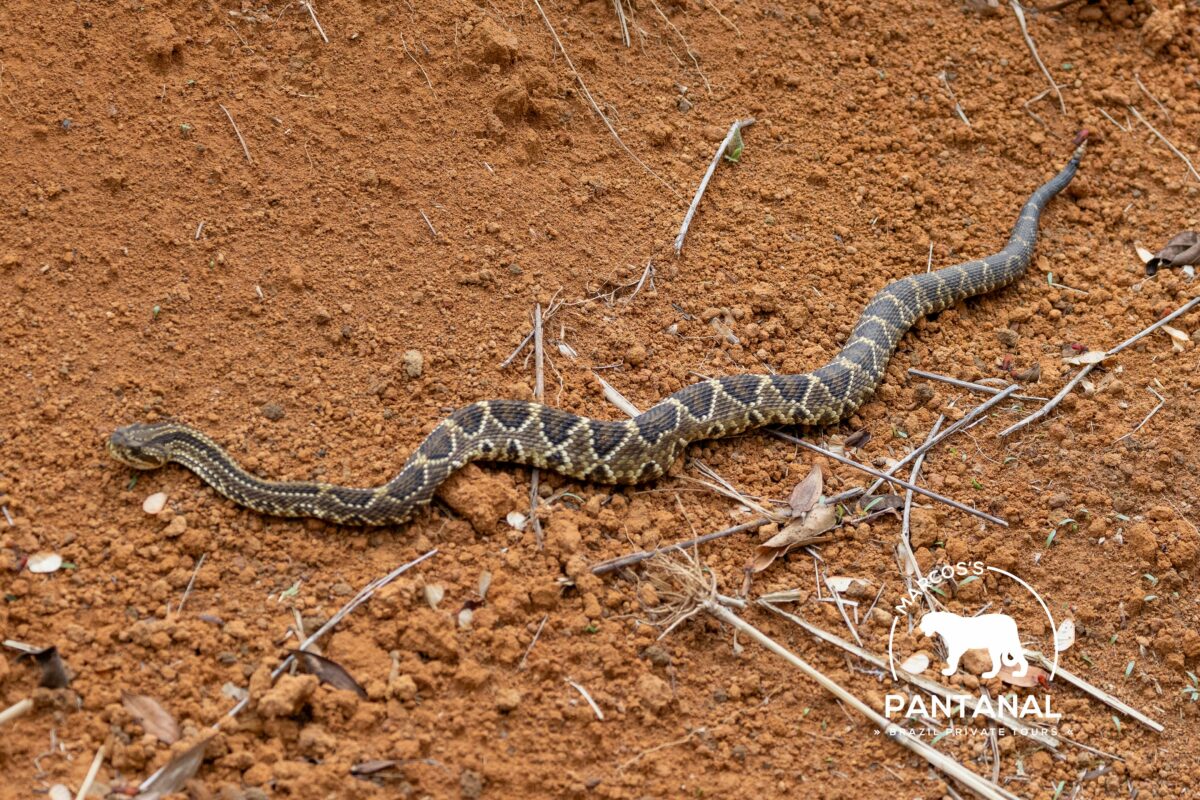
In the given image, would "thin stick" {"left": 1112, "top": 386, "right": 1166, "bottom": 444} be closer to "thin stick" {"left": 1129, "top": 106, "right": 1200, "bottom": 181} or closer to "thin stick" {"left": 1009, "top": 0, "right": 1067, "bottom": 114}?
"thin stick" {"left": 1129, "top": 106, "right": 1200, "bottom": 181}

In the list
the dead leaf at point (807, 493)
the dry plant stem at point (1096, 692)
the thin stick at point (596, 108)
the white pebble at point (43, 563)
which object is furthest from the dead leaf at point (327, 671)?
the thin stick at point (596, 108)

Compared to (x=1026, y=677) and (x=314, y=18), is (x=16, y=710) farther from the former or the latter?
(x=1026, y=677)

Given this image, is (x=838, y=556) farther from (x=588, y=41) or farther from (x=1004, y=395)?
(x=588, y=41)

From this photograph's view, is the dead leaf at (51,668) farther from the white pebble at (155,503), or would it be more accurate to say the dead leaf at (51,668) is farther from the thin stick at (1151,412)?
the thin stick at (1151,412)

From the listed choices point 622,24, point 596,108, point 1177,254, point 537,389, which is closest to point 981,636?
point 537,389

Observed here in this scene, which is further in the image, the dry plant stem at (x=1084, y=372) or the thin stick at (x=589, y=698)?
the dry plant stem at (x=1084, y=372)

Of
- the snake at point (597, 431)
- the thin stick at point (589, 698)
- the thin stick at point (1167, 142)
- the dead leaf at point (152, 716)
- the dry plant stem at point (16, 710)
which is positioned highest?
the thin stick at point (1167, 142)

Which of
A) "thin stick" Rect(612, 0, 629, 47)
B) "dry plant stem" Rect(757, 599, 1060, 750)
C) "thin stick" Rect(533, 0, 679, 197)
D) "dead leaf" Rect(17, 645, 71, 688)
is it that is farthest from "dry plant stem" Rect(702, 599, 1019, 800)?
"thin stick" Rect(612, 0, 629, 47)

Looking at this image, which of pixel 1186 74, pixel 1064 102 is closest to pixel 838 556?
pixel 1064 102
